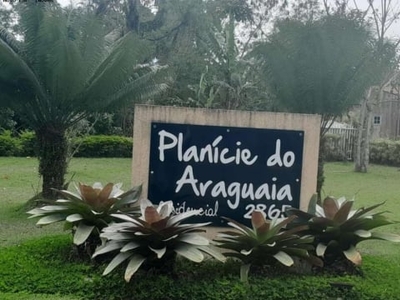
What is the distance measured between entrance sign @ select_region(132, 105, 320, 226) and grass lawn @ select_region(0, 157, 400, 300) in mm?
733

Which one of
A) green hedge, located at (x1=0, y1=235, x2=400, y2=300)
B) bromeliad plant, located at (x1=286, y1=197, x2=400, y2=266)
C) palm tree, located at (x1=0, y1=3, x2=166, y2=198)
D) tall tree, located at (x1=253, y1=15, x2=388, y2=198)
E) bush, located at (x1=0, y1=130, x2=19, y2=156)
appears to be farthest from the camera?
bush, located at (x1=0, y1=130, x2=19, y2=156)

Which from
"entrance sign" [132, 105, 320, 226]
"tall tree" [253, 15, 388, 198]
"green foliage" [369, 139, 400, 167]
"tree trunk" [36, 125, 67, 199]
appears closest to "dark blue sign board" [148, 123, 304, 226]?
"entrance sign" [132, 105, 320, 226]

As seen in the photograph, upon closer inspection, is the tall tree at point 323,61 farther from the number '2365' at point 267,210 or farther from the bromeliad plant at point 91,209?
the bromeliad plant at point 91,209

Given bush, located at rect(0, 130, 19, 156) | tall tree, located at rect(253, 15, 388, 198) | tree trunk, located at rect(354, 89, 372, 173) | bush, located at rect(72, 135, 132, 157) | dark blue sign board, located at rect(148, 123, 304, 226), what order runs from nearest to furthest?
dark blue sign board, located at rect(148, 123, 304, 226) → tall tree, located at rect(253, 15, 388, 198) → tree trunk, located at rect(354, 89, 372, 173) → bush, located at rect(0, 130, 19, 156) → bush, located at rect(72, 135, 132, 157)

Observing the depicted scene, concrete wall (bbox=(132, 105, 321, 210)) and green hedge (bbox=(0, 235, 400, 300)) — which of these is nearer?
green hedge (bbox=(0, 235, 400, 300))

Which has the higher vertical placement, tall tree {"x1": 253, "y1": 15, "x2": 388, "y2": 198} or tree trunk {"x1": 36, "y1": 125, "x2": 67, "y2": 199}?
tall tree {"x1": 253, "y1": 15, "x2": 388, "y2": 198}

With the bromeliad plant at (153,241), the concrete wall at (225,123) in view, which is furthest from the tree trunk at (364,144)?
the bromeliad plant at (153,241)

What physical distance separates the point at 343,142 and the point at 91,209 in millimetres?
21164

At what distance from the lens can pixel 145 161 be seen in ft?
15.9

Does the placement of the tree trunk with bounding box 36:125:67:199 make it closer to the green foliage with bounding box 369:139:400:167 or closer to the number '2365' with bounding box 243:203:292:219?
the number '2365' with bounding box 243:203:292:219

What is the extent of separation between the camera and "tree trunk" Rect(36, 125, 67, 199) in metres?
8.78

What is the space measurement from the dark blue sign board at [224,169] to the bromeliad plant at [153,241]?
0.67m

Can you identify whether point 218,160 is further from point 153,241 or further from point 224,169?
point 153,241

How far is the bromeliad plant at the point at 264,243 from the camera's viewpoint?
4.22m
